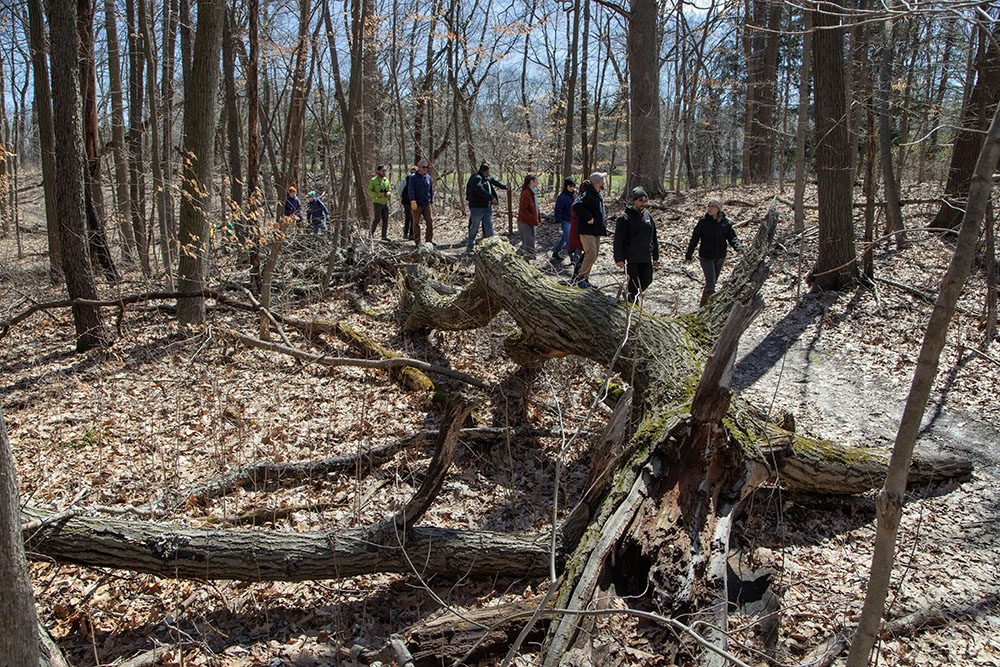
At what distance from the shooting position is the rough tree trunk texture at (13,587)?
245 centimetres

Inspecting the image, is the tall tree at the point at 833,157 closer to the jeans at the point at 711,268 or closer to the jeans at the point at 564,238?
the jeans at the point at 711,268

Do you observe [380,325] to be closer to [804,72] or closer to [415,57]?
[804,72]

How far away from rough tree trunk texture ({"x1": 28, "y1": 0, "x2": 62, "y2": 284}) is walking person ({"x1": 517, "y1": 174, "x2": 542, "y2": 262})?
7.65 m

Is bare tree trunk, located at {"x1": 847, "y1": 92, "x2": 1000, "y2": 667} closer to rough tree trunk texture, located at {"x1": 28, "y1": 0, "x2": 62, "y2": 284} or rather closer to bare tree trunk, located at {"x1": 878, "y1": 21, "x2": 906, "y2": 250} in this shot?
bare tree trunk, located at {"x1": 878, "y1": 21, "x2": 906, "y2": 250}

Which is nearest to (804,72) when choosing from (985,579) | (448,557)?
(985,579)

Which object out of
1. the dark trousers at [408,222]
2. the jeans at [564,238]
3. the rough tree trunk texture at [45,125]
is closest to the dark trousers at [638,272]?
the jeans at [564,238]

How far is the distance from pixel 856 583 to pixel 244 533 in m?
4.18

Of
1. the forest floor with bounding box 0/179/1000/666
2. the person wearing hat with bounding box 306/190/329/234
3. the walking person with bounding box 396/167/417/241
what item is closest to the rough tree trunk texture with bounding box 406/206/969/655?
the forest floor with bounding box 0/179/1000/666

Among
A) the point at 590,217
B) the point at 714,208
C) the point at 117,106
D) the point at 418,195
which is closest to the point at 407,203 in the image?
the point at 418,195

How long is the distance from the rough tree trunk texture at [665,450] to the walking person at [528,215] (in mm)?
5115

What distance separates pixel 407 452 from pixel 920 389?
4.52 m

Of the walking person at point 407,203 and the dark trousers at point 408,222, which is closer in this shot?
the walking person at point 407,203

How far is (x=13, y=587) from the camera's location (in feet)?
8.26

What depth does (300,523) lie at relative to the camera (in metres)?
4.88
